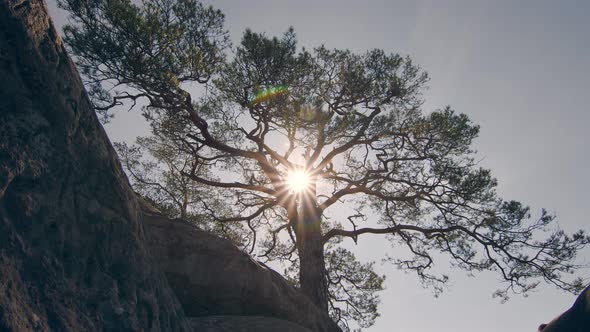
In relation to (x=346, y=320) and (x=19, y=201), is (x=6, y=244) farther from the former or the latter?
(x=346, y=320)

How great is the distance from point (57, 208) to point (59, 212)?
4 centimetres

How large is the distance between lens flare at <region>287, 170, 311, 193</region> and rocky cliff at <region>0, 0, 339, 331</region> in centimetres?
805

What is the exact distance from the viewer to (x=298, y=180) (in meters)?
13.4

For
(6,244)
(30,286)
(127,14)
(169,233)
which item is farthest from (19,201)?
(127,14)

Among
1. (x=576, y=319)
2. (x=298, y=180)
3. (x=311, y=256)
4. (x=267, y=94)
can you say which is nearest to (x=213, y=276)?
(x=311, y=256)

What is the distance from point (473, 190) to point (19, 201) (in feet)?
38.7

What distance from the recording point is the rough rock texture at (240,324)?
6.36 m

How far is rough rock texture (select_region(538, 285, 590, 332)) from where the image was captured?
536 cm

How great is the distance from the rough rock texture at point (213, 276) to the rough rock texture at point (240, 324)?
49cm

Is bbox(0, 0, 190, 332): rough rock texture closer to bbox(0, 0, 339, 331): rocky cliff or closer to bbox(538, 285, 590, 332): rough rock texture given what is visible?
bbox(0, 0, 339, 331): rocky cliff

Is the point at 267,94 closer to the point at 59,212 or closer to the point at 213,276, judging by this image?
the point at 213,276

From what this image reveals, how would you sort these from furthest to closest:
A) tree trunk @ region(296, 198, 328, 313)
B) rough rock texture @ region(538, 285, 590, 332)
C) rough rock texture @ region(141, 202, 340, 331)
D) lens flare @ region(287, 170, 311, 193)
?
lens flare @ region(287, 170, 311, 193) → tree trunk @ region(296, 198, 328, 313) → rough rock texture @ region(141, 202, 340, 331) → rough rock texture @ region(538, 285, 590, 332)

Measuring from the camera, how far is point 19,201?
3.19m

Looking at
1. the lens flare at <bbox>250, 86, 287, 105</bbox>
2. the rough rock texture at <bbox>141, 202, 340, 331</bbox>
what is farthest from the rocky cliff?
the lens flare at <bbox>250, 86, 287, 105</bbox>
